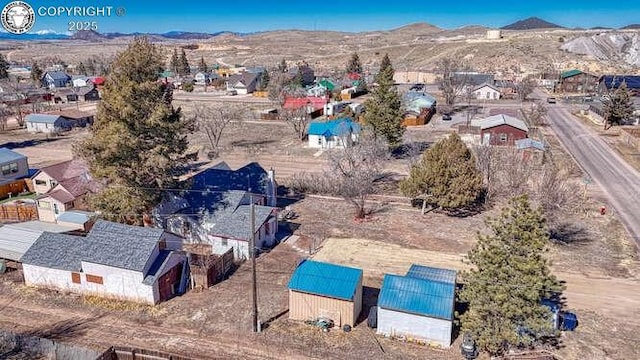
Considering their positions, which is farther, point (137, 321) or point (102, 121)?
point (102, 121)

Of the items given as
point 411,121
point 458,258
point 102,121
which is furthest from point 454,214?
point 411,121

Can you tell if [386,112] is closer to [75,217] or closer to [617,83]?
[75,217]

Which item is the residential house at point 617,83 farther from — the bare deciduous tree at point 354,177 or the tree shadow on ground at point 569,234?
the bare deciduous tree at point 354,177

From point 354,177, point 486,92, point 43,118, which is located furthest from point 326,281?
point 486,92

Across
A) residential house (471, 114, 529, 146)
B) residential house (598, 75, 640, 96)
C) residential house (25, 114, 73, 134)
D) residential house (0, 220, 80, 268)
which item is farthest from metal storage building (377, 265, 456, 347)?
residential house (598, 75, 640, 96)

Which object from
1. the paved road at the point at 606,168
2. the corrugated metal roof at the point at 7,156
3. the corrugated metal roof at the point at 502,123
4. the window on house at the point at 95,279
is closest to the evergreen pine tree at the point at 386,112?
the corrugated metal roof at the point at 502,123

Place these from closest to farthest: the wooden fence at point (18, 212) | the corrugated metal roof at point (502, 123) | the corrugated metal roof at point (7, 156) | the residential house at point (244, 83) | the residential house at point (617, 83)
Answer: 1. the wooden fence at point (18, 212)
2. the corrugated metal roof at point (7, 156)
3. the corrugated metal roof at point (502, 123)
4. the residential house at point (617, 83)
5. the residential house at point (244, 83)

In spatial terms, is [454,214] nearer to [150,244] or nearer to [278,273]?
[278,273]
